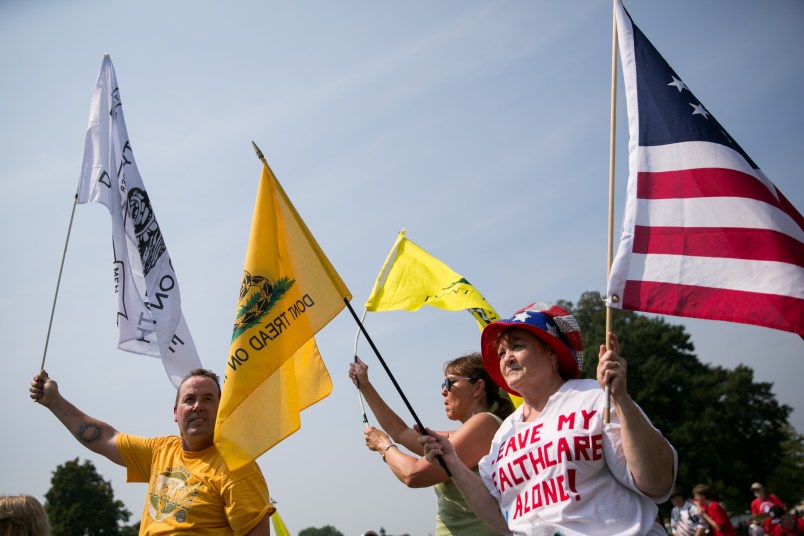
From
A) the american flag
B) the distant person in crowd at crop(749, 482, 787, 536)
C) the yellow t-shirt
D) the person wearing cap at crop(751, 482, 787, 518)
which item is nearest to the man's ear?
the yellow t-shirt

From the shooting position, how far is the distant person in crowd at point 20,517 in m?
4.15

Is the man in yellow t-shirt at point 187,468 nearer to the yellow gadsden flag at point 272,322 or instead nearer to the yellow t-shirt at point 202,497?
the yellow t-shirt at point 202,497

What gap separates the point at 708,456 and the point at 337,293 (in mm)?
46323

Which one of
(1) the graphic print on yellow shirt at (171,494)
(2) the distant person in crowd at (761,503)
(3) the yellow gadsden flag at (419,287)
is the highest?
(3) the yellow gadsden flag at (419,287)

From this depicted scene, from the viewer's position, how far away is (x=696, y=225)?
412 centimetres

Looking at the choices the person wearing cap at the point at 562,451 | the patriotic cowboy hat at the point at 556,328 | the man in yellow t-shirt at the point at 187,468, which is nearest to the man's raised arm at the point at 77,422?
the man in yellow t-shirt at the point at 187,468

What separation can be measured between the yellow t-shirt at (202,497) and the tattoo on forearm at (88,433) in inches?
25.4

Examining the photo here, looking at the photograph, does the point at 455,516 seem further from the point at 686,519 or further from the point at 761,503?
the point at 761,503

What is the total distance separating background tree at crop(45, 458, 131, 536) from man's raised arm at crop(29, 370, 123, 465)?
47739 millimetres

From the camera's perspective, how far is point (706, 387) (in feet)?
162

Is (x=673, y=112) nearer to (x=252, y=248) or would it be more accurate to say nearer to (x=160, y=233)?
(x=252, y=248)

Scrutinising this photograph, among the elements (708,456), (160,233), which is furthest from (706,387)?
(160,233)

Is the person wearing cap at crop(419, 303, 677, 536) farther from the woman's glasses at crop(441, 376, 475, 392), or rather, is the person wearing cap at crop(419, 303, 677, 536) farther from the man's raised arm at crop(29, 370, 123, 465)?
the man's raised arm at crop(29, 370, 123, 465)

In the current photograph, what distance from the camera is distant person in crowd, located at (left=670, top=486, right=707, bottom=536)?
54.9 feet
